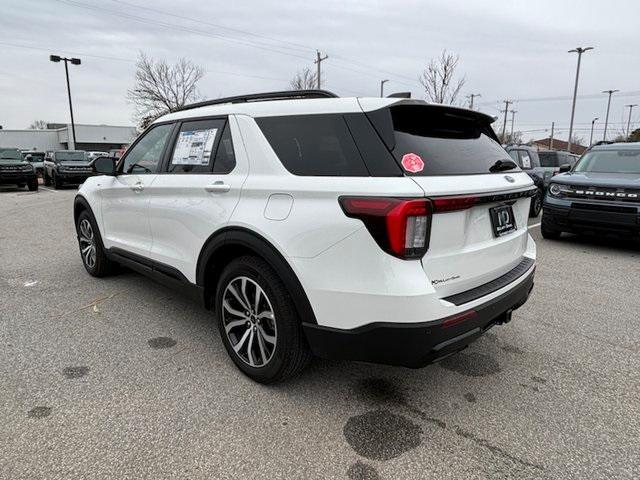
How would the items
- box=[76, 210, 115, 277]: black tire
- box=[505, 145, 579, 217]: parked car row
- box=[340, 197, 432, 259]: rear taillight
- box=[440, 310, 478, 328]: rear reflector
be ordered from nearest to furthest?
box=[340, 197, 432, 259]: rear taillight < box=[440, 310, 478, 328]: rear reflector < box=[76, 210, 115, 277]: black tire < box=[505, 145, 579, 217]: parked car row

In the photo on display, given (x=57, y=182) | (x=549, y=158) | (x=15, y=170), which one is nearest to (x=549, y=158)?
(x=549, y=158)

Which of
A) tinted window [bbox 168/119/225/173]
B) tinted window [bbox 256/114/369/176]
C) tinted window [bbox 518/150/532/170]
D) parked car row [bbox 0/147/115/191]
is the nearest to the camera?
tinted window [bbox 256/114/369/176]

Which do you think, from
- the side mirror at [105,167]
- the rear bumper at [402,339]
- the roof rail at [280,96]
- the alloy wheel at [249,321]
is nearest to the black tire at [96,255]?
the side mirror at [105,167]

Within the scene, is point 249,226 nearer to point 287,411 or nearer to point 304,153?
point 304,153

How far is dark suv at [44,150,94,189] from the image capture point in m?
18.6

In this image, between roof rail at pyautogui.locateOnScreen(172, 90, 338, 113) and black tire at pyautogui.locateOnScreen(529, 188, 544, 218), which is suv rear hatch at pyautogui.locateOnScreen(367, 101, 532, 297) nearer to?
roof rail at pyautogui.locateOnScreen(172, 90, 338, 113)

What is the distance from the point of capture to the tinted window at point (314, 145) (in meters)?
2.28

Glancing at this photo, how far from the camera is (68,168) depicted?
1866 cm

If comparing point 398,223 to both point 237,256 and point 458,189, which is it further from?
point 237,256

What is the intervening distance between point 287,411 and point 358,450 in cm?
50

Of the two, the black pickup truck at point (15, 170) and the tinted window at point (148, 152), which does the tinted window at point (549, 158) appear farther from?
the black pickup truck at point (15, 170)

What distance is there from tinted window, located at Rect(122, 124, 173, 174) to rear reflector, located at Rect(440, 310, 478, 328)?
8.92 feet

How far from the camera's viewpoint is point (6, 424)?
93.5 inches

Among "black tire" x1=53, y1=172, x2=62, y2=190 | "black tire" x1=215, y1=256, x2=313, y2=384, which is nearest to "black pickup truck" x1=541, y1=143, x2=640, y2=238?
"black tire" x1=215, y1=256, x2=313, y2=384
